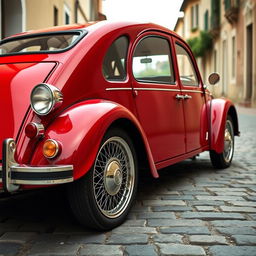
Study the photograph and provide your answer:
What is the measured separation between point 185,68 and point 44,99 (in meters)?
2.61

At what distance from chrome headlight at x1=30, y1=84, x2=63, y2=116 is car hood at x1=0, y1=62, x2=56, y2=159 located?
143 millimetres

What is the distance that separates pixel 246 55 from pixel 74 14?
9575mm

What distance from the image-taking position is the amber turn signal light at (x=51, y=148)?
2668 millimetres

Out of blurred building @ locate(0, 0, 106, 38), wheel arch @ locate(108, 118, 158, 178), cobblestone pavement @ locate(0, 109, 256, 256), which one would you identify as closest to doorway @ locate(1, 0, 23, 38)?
blurred building @ locate(0, 0, 106, 38)

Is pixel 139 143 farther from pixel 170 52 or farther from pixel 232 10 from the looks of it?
pixel 232 10

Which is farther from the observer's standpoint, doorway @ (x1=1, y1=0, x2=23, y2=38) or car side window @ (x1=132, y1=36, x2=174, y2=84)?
doorway @ (x1=1, y1=0, x2=23, y2=38)

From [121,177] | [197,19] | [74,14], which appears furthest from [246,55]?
[121,177]

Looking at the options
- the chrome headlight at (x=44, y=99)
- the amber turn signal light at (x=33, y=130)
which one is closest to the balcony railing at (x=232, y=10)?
the chrome headlight at (x=44, y=99)

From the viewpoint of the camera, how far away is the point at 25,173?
2.59 metres

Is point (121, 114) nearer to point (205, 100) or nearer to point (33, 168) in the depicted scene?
point (33, 168)

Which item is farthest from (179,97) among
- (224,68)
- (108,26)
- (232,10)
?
(224,68)

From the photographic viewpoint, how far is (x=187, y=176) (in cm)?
506

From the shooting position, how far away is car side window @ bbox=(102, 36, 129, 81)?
11.4 feet

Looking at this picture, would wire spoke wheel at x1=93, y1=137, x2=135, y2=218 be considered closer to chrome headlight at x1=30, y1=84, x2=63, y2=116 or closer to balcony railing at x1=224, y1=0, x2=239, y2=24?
chrome headlight at x1=30, y1=84, x2=63, y2=116
